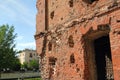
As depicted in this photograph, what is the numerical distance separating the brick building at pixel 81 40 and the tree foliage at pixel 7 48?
1586 cm

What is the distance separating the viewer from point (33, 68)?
47.8m

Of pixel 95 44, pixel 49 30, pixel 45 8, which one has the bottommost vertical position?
pixel 95 44

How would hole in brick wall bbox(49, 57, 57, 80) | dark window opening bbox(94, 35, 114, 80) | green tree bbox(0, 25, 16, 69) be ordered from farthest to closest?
green tree bbox(0, 25, 16, 69)
hole in brick wall bbox(49, 57, 57, 80)
dark window opening bbox(94, 35, 114, 80)

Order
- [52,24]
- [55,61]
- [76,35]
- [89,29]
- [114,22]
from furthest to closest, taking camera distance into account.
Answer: [52,24], [55,61], [76,35], [89,29], [114,22]

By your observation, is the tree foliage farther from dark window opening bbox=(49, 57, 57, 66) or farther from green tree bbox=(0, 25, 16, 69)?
dark window opening bbox=(49, 57, 57, 66)

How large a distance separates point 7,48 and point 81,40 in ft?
63.9

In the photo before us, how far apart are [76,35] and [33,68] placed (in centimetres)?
4132

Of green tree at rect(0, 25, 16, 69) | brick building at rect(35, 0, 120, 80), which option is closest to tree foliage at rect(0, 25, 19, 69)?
green tree at rect(0, 25, 16, 69)

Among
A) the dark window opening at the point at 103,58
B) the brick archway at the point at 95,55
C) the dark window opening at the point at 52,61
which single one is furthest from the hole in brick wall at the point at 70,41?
the dark window opening at the point at 52,61

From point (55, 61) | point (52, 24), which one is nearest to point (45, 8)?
point (52, 24)

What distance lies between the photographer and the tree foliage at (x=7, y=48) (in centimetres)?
2434

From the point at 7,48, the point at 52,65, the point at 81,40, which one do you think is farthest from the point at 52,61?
the point at 7,48

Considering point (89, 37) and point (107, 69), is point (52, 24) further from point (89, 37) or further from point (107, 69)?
point (107, 69)

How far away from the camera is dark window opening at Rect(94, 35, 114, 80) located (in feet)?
24.7
